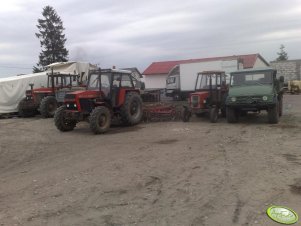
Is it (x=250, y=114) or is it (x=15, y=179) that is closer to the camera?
(x=15, y=179)

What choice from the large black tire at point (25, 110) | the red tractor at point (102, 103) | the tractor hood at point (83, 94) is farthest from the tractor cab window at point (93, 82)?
the large black tire at point (25, 110)

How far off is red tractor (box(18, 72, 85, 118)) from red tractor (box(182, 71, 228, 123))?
247 inches

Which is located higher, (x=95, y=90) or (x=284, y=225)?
(x=95, y=90)

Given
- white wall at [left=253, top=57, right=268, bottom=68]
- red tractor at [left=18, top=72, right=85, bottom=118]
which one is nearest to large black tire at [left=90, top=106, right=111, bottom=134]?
red tractor at [left=18, top=72, right=85, bottom=118]

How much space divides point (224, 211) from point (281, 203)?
906 millimetres

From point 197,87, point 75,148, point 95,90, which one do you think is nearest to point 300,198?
point 75,148

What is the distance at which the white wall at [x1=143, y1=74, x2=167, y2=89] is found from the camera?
4947 centimetres

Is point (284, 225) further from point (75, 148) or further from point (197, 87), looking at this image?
point (197, 87)

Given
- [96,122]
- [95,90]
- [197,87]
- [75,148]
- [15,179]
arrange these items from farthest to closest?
[197,87], [95,90], [96,122], [75,148], [15,179]

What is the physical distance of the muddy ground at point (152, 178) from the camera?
507 cm

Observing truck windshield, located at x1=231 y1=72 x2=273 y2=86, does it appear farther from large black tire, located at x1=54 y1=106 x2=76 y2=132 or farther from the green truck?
large black tire, located at x1=54 y1=106 x2=76 y2=132

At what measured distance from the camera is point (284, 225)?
15.2 feet

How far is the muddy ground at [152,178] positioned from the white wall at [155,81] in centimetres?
3788

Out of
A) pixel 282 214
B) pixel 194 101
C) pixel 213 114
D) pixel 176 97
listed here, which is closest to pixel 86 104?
pixel 194 101
